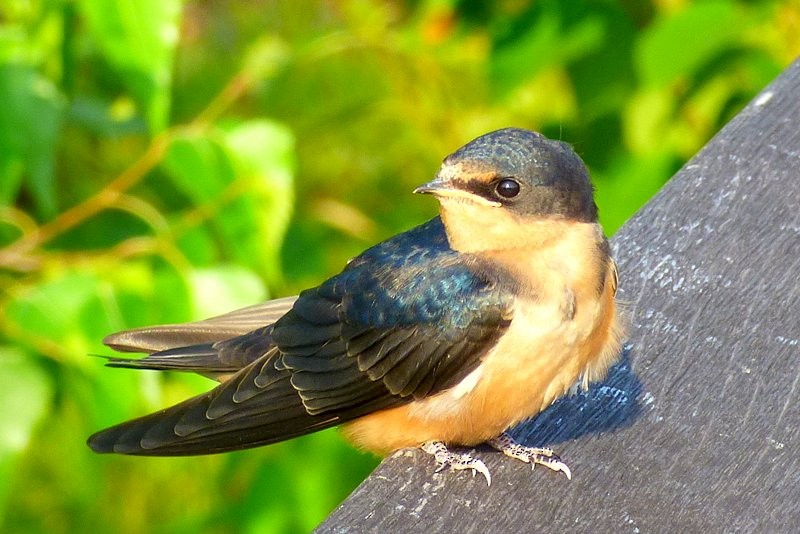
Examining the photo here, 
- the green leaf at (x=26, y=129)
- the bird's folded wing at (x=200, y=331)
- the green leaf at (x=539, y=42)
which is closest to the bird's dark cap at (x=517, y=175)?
the bird's folded wing at (x=200, y=331)

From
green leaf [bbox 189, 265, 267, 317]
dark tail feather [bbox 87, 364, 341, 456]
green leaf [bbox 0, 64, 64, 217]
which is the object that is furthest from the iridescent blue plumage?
green leaf [bbox 0, 64, 64, 217]

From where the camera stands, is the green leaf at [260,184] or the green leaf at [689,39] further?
the green leaf at [689,39]

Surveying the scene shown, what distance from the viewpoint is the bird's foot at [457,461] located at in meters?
1.67

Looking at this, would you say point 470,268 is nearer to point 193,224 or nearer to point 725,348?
point 725,348

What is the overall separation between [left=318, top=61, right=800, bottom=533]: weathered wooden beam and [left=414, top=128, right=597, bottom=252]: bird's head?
0.67ft

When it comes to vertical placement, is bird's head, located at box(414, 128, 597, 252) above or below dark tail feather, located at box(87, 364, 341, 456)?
above

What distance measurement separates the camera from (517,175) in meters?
1.82

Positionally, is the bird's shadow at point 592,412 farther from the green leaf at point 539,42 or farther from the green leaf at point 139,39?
the green leaf at point 539,42

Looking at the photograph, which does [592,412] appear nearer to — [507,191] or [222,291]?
[507,191]

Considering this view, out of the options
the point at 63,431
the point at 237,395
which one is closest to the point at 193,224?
the point at 237,395

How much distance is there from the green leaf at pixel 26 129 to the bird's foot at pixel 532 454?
34.8 inches

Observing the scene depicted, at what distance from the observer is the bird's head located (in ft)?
5.91

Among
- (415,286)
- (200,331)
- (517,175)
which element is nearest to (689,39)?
(517,175)

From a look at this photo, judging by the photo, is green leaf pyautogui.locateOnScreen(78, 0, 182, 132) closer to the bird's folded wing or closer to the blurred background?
the blurred background
